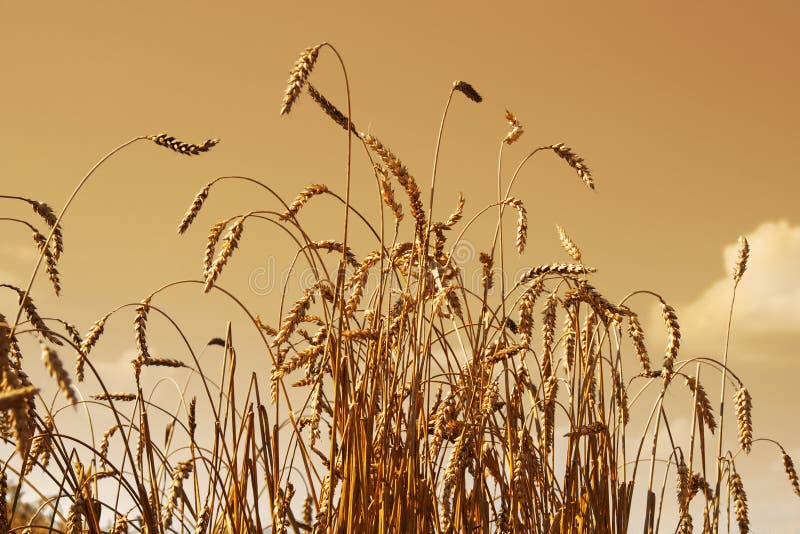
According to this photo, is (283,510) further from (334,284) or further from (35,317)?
(35,317)

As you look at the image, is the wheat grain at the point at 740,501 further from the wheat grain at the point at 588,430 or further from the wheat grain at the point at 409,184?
the wheat grain at the point at 409,184

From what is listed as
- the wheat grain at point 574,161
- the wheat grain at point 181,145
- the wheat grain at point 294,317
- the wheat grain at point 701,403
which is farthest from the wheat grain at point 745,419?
the wheat grain at point 181,145

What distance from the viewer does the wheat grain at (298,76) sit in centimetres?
223

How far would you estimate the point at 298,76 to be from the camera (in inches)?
89.9

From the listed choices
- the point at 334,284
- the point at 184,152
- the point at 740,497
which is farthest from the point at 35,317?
the point at 740,497

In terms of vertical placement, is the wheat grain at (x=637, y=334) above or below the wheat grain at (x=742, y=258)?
below

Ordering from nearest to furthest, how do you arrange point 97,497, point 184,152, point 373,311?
point 184,152 → point 373,311 → point 97,497

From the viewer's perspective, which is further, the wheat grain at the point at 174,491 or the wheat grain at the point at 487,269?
the wheat grain at the point at 487,269

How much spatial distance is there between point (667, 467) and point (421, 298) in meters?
1.30

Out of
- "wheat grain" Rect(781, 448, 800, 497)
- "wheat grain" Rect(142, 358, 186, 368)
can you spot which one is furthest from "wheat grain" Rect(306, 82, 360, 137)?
"wheat grain" Rect(781, 448, 800, 497)

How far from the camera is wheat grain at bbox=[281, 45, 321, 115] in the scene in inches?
87.9

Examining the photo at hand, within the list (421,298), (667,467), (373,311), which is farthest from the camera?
(667,467)

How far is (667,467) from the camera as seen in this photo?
3148mm

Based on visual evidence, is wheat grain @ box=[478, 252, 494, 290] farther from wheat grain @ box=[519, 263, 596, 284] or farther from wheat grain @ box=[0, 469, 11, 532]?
wheat grain @ box=[0, 469, 11, 532]
